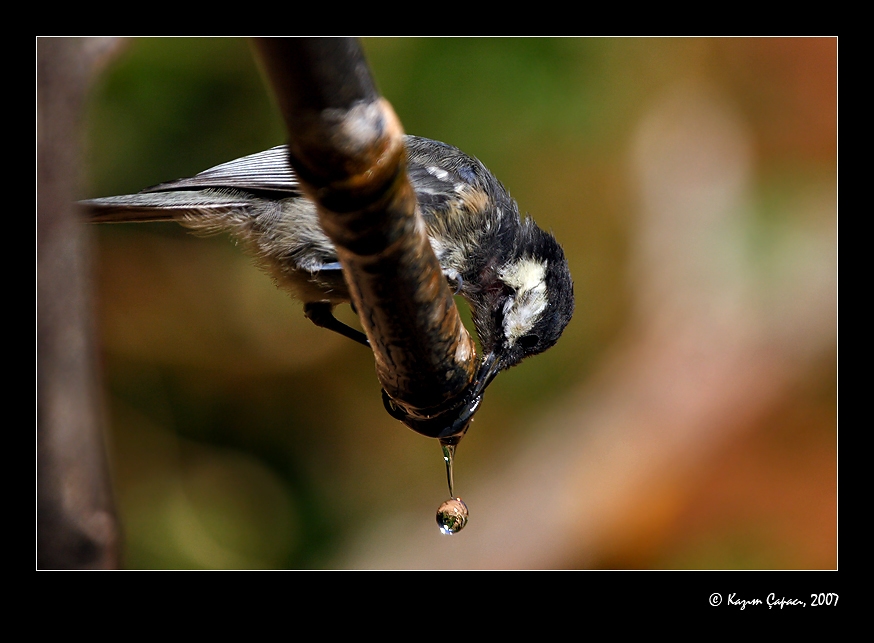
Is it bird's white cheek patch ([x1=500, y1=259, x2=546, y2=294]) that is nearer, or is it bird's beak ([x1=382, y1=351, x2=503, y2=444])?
bird's beak ([x1=382, y1=351, x2=503, y2=444])

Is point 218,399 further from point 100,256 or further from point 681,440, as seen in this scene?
point 681,440

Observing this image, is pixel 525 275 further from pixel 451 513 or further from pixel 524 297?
pixel 451 513

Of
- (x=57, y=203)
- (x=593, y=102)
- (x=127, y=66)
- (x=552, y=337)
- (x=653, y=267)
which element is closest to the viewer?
(x=57, y=203)

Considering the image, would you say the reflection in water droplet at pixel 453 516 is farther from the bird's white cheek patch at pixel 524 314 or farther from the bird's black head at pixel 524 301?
the bird's white cheek patch at pixel 524 314

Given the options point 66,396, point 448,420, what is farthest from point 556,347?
point 66,396

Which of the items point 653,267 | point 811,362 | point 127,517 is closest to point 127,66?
point 127,517

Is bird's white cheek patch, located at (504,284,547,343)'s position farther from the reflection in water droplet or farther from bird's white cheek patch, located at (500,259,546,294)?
the reflection in water droplet

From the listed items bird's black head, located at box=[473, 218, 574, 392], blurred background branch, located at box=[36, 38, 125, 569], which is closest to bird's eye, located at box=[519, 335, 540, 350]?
bird's black head, located at box=[473, 218, 574, 392]
